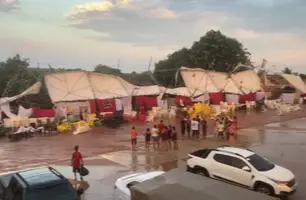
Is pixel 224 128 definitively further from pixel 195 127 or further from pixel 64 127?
pixel 64 127

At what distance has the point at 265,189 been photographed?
12.8m

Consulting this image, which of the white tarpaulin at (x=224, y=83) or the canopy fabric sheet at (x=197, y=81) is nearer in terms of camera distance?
the canopy fabric sheet at (x=197, y=81)

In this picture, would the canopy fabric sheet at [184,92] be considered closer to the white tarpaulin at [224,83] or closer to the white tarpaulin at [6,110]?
the white tarpaulin at [224,83]

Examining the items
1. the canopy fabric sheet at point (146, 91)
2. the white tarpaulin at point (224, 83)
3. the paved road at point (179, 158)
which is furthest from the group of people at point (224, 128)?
the white tarpaulin at point (224, 83)

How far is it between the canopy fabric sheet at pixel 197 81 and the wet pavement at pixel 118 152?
47.8ft

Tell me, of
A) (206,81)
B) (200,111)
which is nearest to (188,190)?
(200,111)

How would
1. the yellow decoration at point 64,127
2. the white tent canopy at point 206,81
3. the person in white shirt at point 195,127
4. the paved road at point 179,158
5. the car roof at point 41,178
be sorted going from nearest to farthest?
1. the car roof at point 41,178
2. the paved road at point 179,158
3. the person in white shirt at point 195,127
4. the yellow decoration at point 64,127
5. the white tent canopy at point 206,81

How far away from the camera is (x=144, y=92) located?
4062 centimetres

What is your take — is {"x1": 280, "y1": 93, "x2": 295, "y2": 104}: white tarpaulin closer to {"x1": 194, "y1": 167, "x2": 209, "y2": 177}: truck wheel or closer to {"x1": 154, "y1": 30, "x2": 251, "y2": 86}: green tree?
{"x1": 154, "y1": 30, "x2": 251, "y2": 86}: green tree

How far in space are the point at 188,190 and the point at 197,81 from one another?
121ft

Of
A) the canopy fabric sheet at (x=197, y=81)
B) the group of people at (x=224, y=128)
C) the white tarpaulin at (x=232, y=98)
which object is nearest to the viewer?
the group of people at (x=224, y=128)

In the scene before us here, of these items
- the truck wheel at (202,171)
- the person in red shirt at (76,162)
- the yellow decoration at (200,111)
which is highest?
the yellow decoration at (200,111)

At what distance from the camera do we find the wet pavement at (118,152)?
1638 centimetres

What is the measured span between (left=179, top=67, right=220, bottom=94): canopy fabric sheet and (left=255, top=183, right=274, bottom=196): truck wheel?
30.1m
